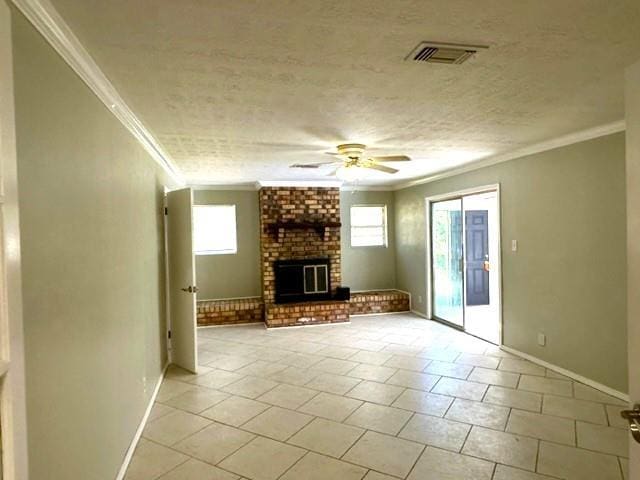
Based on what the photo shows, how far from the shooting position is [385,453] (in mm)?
2555

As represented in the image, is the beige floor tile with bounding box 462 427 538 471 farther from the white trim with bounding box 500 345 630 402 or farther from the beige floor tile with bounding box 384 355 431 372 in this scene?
the beige floor tile with bounding box 384 355 431 372

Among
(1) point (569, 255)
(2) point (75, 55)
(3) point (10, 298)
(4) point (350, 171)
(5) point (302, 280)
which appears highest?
(2) point (75, 55)

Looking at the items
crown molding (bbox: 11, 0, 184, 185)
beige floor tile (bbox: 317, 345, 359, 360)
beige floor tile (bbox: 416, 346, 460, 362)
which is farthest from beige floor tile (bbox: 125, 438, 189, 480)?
beige floor tile (bbox: 416, 346, 460, 362)

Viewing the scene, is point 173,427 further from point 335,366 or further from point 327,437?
point 335,366

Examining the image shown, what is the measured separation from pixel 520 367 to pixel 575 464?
1.77 m

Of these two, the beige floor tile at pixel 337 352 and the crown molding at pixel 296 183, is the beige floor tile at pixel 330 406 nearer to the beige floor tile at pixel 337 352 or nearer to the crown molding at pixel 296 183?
the beige floor tile at pixel 337 352

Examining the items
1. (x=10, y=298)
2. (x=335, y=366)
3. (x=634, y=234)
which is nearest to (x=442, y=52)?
(x=634, y=234)

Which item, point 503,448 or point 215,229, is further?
point 215,229

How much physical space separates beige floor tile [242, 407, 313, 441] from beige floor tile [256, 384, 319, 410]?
0.12 m


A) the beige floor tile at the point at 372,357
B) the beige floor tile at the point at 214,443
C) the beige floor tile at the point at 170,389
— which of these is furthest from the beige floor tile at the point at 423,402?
the beige floor tile at the point at 170,389

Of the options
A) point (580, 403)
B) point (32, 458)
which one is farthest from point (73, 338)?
point (580, 403)

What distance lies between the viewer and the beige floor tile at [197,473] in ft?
7.66

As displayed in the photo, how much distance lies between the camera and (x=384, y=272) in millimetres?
7426

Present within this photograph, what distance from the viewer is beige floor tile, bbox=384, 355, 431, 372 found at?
4164mm
